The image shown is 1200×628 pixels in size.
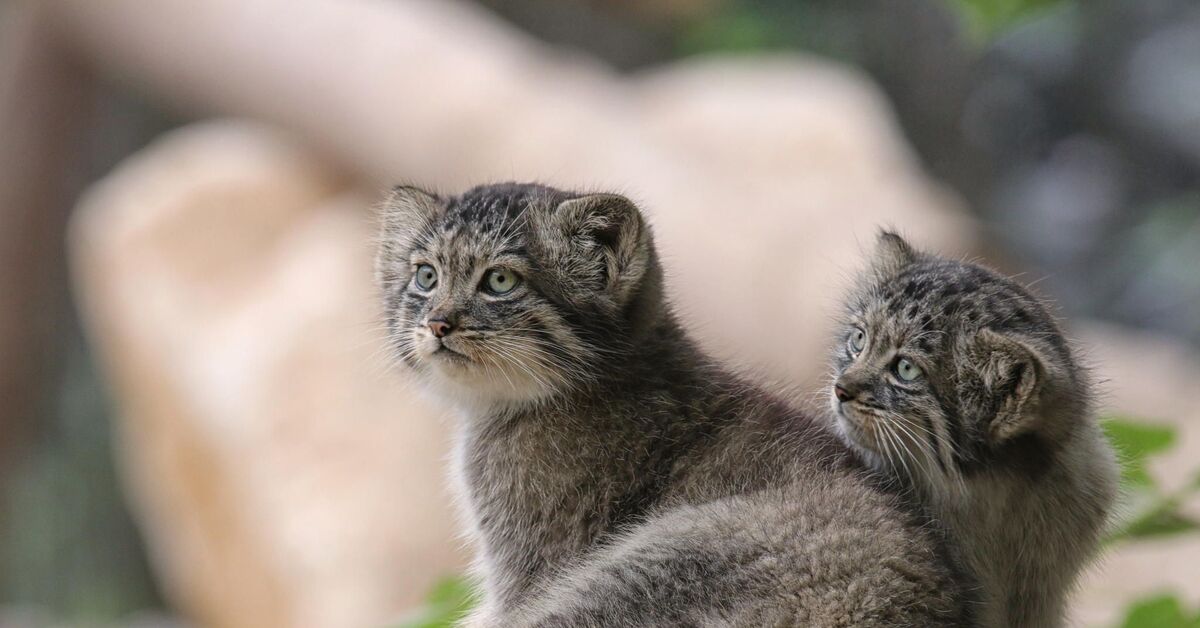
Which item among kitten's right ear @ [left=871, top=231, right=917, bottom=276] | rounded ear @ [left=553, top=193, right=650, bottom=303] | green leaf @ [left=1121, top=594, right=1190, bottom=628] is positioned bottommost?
green leaf @ [left=1121, top=594, right=1190, bottom=628]

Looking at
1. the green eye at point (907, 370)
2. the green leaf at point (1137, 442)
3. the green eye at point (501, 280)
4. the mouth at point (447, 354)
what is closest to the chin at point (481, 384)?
the mouth at point (447, 354)

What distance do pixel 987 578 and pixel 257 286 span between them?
8749mm

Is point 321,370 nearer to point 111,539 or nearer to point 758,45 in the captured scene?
point 758,45

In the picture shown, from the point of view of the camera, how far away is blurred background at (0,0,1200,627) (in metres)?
8.71

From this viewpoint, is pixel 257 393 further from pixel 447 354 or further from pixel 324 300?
pixel 447 354

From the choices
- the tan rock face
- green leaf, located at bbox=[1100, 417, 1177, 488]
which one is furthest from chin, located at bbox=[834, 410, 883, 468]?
the tan rock face

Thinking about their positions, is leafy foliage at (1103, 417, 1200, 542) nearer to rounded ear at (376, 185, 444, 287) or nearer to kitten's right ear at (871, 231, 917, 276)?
kitten's right ear at (871, 231, 917, 276)

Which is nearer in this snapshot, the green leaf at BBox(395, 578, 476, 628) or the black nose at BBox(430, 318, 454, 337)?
the black nose at BBox(430, 318, 454, 337)

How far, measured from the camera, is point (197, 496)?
10.7 metres

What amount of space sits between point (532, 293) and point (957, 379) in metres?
1.06

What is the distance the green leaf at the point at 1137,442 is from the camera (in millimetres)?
3066

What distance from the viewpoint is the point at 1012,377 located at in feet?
7.92

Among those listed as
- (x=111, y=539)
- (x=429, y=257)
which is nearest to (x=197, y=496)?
(x=111, y=539)

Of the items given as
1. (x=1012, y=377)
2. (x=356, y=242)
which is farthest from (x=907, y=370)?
(x=356, y=242)
